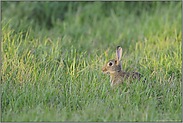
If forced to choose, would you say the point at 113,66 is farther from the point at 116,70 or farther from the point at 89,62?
the point at 89,62

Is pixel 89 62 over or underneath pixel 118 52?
underneath

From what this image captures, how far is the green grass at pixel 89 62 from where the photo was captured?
360cm

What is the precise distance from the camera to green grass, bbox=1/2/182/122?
3604mm

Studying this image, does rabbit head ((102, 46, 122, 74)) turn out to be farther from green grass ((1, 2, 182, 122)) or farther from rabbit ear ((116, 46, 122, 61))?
green grass ((1, 2, 182, 122))

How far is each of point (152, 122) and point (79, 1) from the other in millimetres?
5882

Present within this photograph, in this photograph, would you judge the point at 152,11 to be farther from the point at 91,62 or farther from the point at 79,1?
the point at 91,62

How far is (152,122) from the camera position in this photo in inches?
129

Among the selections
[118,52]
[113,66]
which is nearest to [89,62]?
[113,66]

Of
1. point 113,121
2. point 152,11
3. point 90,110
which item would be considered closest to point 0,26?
point 90,110

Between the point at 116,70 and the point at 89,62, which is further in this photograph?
the point at 89,62

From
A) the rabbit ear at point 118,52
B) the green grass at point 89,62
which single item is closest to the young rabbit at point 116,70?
the rabbit ear at point 118,52

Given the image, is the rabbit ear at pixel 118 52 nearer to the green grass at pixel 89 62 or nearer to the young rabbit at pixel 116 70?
the young rabbit at pixel 116 70

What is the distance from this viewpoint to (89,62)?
5070 mm

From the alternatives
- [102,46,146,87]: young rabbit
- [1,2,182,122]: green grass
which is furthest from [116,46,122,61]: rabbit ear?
[1,2,182,122]: green grass
